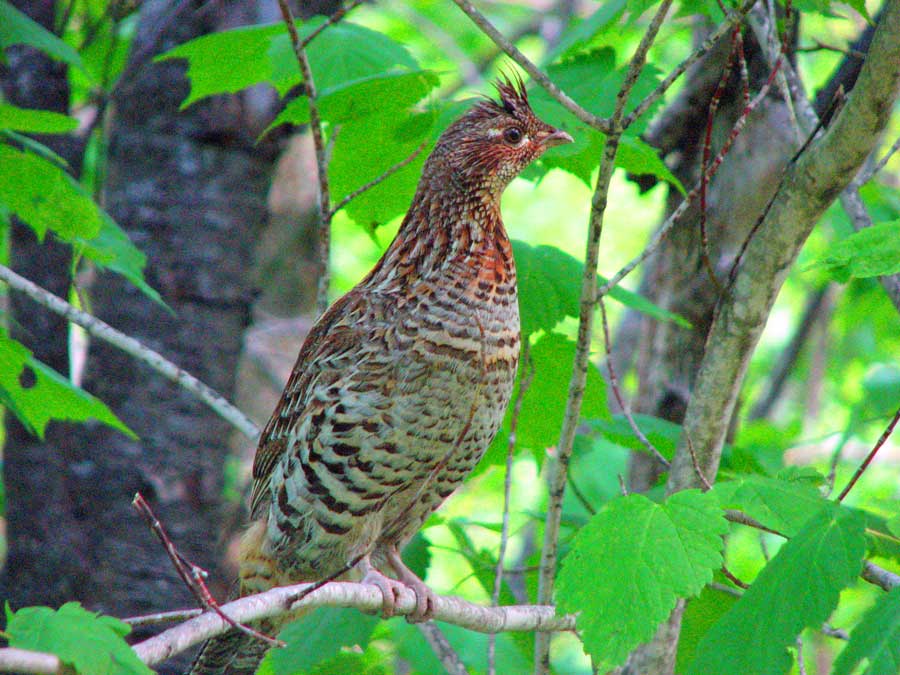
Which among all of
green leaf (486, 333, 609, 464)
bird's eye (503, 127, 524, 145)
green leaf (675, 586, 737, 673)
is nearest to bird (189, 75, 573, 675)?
bird's eye (503, 127, 524, 145)

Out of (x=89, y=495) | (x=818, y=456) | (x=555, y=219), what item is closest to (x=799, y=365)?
(x=818, y=456)

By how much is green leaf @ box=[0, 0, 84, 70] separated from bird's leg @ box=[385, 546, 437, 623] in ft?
7.32

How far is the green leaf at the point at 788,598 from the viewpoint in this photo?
6.07ft

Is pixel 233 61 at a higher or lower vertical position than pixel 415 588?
higher

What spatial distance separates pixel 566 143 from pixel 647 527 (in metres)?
1.59

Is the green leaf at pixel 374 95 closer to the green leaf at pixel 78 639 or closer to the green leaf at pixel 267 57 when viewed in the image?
the green leaf at pixel 267 57

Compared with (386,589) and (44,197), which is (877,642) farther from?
(44,197)

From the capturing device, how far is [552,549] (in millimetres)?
2949

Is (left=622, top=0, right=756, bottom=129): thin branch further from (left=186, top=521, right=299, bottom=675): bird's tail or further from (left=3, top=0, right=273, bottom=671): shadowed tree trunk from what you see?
(left=3, top=0, right=273, bottom=671): shadowed tree trunk

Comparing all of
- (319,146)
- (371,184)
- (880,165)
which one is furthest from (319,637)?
(880,165)

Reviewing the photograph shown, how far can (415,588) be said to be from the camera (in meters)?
3.48

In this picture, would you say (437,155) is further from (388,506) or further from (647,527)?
(647,527)

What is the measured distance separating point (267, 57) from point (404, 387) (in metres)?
1.29

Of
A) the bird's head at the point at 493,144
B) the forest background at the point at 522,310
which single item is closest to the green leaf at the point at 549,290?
the forest background at the point at 522,310
